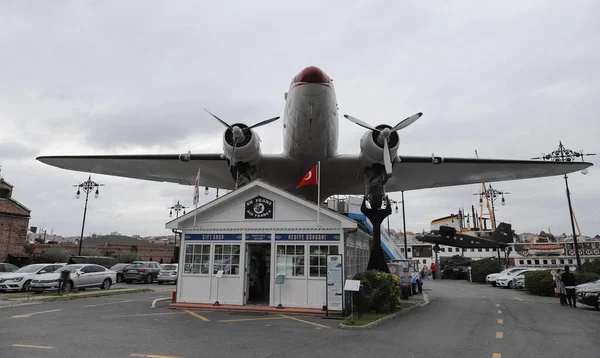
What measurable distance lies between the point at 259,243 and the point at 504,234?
39604 millimetres

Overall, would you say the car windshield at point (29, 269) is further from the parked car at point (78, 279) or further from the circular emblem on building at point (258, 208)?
the circular emblem on building at point (258, 208)

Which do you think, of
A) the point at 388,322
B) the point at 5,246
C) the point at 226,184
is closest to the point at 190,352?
the point at 388,322

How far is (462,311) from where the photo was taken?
45.5 feet

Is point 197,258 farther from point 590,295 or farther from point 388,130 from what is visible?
point 590,295

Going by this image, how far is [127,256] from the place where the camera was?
162 ft

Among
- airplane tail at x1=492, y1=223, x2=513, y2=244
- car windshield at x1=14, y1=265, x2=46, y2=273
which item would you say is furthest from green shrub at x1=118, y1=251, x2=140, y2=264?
airplane tail at x1=492, y1=223, x2=513, y2=244

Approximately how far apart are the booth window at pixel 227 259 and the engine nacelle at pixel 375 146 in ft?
21.3

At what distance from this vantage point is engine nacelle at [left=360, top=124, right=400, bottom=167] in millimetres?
15008

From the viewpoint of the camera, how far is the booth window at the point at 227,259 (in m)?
13.4

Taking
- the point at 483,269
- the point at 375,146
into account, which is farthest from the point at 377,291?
the point at 483,269

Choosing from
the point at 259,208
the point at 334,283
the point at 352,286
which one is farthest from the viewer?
the point at 259,208

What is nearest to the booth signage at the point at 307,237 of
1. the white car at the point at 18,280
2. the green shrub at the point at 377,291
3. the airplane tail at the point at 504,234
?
the green shrub at the point at 377,291

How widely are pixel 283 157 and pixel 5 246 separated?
1321 inches

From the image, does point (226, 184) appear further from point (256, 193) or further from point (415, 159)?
point (415, 159)
